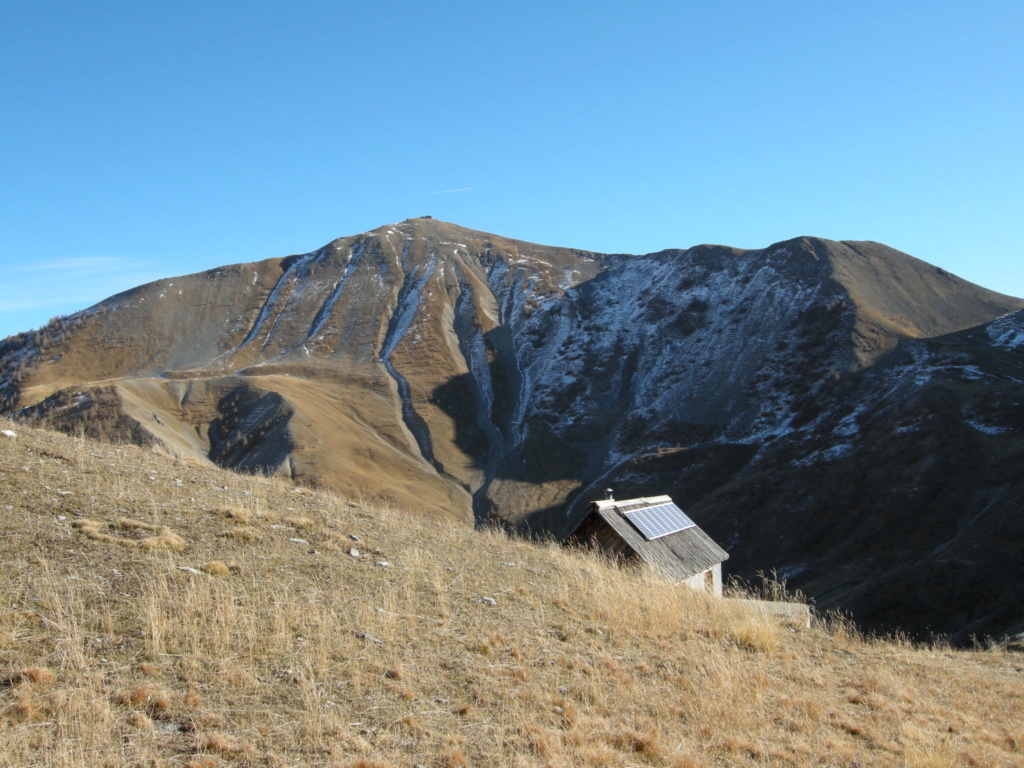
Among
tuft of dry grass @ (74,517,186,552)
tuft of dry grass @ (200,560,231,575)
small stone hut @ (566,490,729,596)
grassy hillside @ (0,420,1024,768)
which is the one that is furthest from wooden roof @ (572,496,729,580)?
tuft of dry grass @ (74,517,186,552)

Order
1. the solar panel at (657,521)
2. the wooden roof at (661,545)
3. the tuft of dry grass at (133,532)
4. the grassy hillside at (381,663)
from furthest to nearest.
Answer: the solar panel at (657,521), the wooden roof at (661,545), the tuft of dry grass at (133,532), the grassy hillside at (381,663)

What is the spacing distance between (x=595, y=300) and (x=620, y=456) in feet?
129

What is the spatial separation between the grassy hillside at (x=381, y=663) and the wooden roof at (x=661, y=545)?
6.88m

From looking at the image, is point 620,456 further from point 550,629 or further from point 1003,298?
point 550,629

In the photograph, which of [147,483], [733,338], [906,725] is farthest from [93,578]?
[733,338]

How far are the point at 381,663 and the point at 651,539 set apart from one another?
12728mm

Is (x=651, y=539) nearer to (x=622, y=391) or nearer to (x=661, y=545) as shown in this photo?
(x=661, y=545)

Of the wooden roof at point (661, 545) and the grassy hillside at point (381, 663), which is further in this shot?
the wooden roof at point (661, 545)

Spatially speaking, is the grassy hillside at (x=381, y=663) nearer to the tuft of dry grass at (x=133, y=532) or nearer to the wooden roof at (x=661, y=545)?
the tuft of dry grass at (x=133, y=532)

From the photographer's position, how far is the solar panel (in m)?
18.0

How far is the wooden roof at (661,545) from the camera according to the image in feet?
55.8

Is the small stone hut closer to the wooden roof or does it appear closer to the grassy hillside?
the wooden roof

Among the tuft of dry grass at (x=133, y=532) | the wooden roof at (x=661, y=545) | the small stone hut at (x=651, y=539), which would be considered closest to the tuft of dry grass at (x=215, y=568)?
the tuft of dry grass at (x=133, y=532)

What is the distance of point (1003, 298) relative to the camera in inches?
3403
